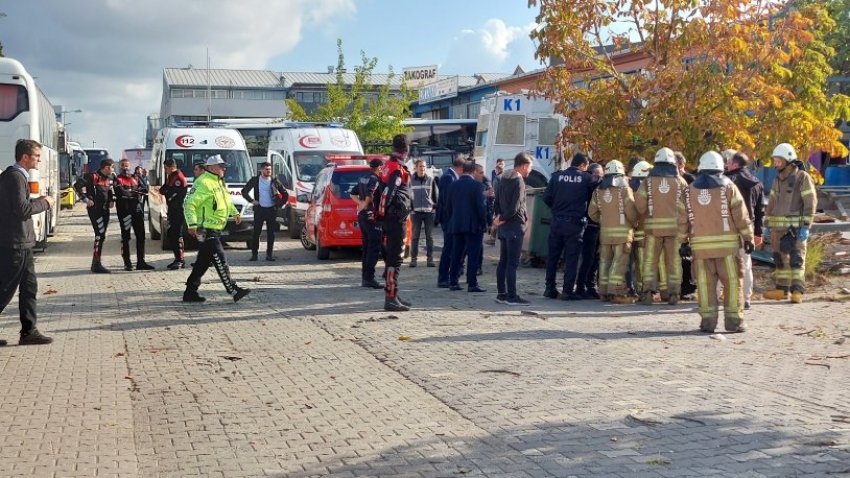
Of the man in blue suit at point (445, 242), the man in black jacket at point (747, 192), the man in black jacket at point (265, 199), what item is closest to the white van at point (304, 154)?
the man in black jacket at point (265, 199)

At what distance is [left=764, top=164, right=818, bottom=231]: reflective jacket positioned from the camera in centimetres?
1305

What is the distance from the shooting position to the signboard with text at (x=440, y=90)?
216ft

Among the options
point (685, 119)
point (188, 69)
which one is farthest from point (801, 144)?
point (188, 69)

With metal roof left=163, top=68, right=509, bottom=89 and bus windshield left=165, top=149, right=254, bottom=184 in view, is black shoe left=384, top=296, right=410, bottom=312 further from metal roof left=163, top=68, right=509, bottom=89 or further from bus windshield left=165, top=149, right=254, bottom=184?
metal roof left=163, top=68, right=509, bottom=89

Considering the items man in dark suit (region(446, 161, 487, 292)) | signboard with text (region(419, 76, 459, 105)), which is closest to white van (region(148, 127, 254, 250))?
man in dark suit (region(446, 161, 487, 292))

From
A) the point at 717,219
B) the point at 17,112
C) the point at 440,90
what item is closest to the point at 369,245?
the point at 717,219

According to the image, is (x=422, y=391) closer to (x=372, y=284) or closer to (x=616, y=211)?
(x=616, y=211)

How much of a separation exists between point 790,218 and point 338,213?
8839 millimetres

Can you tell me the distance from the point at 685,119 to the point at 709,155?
4.77 m

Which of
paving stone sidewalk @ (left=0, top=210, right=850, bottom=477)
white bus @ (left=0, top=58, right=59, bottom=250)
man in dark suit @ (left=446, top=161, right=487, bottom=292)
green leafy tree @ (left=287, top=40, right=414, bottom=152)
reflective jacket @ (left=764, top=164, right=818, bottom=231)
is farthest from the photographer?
green leafy tree @ (left=287, top=40, right=414, bottom=152)

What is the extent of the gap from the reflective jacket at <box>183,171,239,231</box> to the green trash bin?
6.11 meters

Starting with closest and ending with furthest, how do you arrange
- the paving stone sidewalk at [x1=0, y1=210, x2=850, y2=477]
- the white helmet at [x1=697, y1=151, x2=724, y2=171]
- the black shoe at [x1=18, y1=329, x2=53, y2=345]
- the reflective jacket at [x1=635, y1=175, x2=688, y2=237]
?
the paving stone sidewalk at [x1=0, y1=210, x2=850, y2=477] → the black shoe at [x1=18, y1=329, x2=53, y2=345] → the white helmet at [x1=697, y1=151, x2=724, y2=171] → the reflective jacket at [x1=635, y1=175, x2=688, y2=237]

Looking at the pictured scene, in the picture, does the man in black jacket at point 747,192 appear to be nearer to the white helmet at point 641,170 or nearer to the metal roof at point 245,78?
the white helmet at point 641,170

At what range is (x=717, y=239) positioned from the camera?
424 inches
